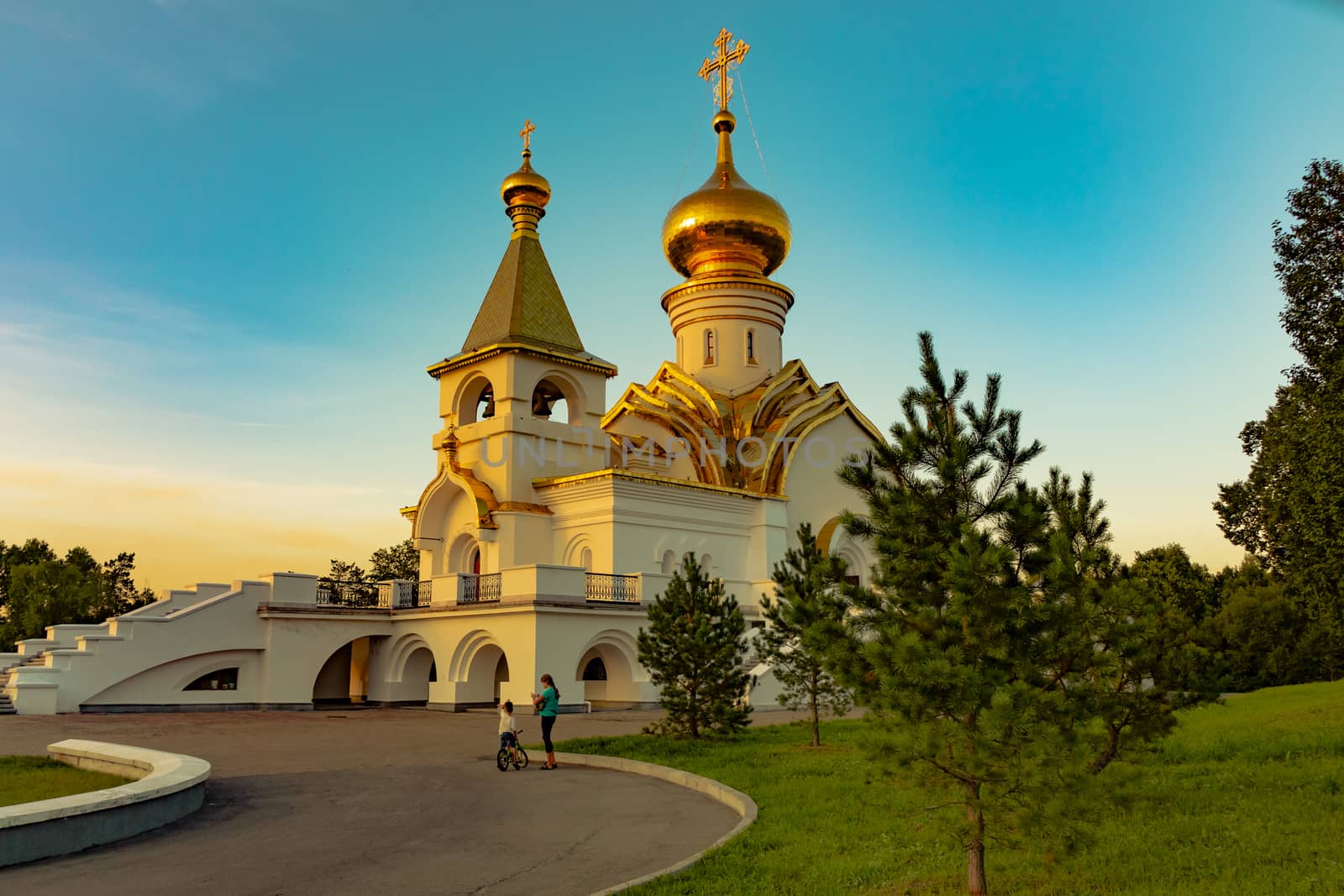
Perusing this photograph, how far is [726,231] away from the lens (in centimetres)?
2630

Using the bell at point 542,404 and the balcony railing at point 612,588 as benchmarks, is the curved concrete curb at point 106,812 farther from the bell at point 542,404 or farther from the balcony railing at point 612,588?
the bell at point 542,404

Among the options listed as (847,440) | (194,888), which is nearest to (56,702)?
(194,888)

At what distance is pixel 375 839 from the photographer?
23.5 ft

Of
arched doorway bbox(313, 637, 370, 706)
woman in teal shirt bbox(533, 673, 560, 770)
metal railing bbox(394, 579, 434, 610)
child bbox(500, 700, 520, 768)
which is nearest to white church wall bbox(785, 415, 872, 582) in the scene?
metal railing bbox(394, 579, 434, 610)

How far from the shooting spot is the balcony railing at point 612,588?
728 inches

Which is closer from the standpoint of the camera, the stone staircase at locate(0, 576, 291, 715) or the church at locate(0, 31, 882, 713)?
the stone staircase at locate(0, 576, 291, 715)

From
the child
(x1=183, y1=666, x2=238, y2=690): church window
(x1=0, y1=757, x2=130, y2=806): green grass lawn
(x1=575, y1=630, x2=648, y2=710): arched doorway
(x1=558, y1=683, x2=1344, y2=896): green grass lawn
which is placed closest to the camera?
(x1=558, y1=683, x2=1344, y2=896): green grass lawn

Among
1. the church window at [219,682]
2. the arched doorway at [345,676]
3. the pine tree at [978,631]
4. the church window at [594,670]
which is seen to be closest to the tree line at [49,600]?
the church window at [219,682]

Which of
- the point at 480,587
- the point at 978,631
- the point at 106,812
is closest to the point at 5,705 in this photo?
the point at 480,587

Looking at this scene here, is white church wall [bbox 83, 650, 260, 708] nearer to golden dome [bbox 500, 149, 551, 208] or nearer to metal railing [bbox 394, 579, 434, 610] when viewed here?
metal railing [bbox 394, 579, 434, 610]

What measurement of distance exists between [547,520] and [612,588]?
290 cm

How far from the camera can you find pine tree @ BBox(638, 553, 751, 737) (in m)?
12.2

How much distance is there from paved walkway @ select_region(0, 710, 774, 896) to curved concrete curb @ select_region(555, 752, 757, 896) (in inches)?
5.2

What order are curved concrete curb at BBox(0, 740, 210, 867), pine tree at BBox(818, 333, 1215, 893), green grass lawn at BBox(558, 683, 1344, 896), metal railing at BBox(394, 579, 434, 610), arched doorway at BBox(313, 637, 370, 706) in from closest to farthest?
pine tree at BBox(818, 333, 1215, 893) → green grass lawn at BBox(558, 683, 1344, 896) → curved concrete curb at BBox(0, 740, 210, 867) → metal railing at BBox(394, 579, 434, 610) → arched doorway at BBox(313, 637, 370, 706)
